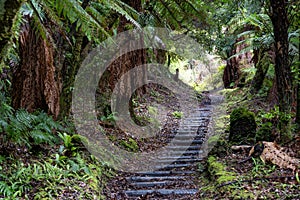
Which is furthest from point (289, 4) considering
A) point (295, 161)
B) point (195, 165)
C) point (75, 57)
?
point (75, 57)

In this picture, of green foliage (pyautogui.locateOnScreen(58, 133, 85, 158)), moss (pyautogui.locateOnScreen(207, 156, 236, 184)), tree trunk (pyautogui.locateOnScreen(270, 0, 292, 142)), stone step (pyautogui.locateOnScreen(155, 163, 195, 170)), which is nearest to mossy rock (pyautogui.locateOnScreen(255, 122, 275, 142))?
tree trunk (pyautogui.locateOnScreen(270, 0, 292, 142))

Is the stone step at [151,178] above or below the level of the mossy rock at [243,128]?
below

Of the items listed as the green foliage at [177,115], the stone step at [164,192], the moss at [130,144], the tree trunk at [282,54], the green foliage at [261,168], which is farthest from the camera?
the green foliage at [177,115]

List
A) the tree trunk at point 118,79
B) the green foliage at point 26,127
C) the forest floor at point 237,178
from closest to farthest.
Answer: the forest floor at point 237,178, the green foliage at point 26,127, the tree trunk at point 118,79

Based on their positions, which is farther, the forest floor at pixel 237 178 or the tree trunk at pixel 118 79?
the tree trunk at pixel 118 79

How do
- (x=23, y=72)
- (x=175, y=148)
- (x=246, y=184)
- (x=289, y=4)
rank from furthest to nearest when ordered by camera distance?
(x=175, y=148) < (x=23, y=72) < (x=289, y=4) < (x=246, y=184)

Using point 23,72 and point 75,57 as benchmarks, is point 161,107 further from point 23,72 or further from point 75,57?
point 23,72

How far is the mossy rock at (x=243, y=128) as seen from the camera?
18.8 ft

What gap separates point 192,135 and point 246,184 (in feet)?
13.6

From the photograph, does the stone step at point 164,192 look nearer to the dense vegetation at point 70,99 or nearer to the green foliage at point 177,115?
the dense vegetation at point 70,99

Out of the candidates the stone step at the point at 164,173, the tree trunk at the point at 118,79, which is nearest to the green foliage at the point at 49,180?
the stone step at the point at 164,173

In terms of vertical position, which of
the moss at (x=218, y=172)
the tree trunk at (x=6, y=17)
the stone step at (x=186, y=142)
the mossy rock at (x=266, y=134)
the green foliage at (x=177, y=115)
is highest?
the tree trunk at (x=6, y=17)

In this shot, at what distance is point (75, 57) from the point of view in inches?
217

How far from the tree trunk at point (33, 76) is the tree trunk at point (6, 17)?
3.92m
